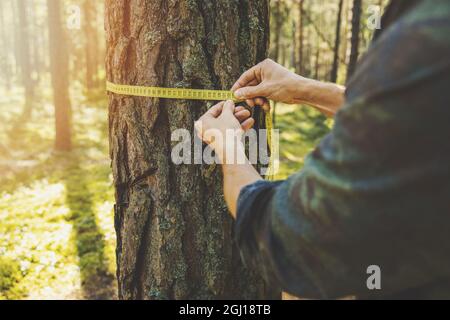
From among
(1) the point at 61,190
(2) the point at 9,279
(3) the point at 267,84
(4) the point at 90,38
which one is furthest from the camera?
(4) the point at 90,38

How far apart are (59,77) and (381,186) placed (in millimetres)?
13441

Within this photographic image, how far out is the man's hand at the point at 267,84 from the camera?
2.26 meters

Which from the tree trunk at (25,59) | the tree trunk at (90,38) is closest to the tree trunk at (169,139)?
the tree trunk at (25,59)

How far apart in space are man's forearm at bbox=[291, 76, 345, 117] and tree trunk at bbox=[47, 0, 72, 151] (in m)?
12.2

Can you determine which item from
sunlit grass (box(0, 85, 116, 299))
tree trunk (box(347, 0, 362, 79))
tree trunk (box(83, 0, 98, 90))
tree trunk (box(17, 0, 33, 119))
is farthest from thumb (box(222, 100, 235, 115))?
tree trunk (box(83, 0, 98, 90))

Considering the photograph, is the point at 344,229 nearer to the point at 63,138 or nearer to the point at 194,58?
the point at 194,58

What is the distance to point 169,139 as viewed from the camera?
7.84 ft

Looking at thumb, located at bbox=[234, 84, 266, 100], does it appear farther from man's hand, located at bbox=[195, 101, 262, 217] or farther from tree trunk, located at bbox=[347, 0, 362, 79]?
tree trunk, located at bbox=[347, 0, 362, 79]

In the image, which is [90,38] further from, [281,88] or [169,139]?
[281,88]

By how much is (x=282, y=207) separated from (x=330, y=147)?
237mm

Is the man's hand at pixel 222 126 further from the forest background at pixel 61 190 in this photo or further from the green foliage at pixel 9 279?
the green foliage at pixel 9 279

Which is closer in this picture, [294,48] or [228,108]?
[228,108]

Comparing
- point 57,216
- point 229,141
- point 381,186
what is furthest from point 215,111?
point 57,216

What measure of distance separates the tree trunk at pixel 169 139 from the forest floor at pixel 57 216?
3.14m
